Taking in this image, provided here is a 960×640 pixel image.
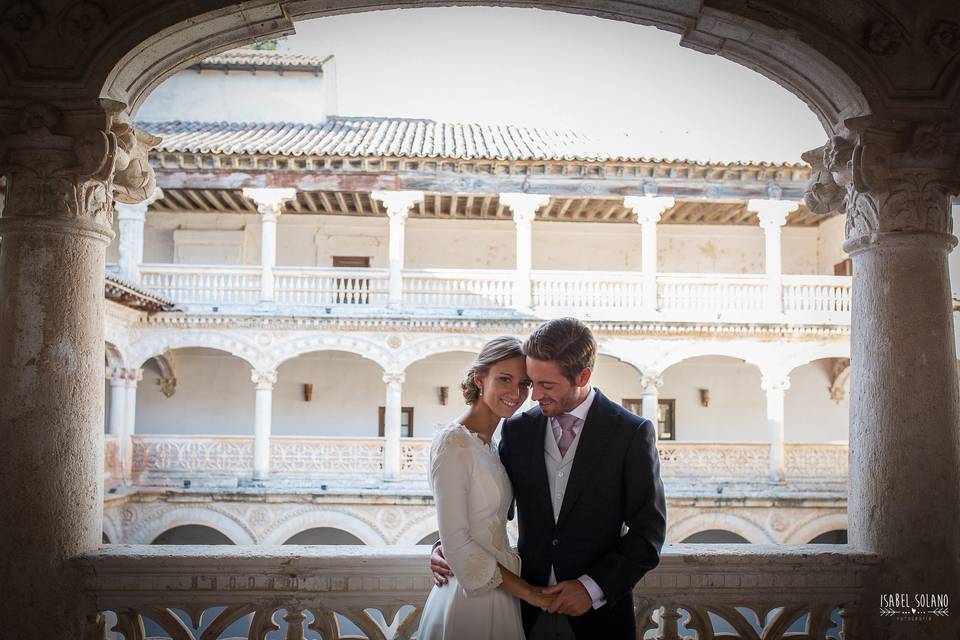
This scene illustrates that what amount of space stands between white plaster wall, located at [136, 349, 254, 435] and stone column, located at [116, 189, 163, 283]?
354 centimetres

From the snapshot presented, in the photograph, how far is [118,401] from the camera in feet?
55.0

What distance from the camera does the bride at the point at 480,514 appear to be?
2.68m

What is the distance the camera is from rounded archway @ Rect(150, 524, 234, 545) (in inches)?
706

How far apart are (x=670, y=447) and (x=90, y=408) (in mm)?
14564

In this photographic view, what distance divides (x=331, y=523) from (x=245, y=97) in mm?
12975

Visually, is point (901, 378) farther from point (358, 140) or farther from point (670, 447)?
point (358, 140)

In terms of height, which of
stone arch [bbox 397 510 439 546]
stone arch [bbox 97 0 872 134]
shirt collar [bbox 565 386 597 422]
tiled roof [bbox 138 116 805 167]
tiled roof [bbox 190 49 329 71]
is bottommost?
stone arch [bbox 397 510 439 546]

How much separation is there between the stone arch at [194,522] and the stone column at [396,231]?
16.2 ft

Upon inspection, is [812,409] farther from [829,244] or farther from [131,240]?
[131,240]

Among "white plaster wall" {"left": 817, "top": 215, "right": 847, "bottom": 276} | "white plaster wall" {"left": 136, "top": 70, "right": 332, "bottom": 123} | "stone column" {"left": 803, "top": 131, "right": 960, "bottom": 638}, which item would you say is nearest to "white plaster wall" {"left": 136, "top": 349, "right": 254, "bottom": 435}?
"white plaster wall" {"left": 136, "top": 70, "right": 332, "bottom": 123}

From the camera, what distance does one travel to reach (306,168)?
17.2 meters

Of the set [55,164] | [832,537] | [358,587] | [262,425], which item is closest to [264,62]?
[262,425]

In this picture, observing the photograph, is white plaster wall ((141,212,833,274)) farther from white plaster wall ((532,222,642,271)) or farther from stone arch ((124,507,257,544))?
stone arch ((124,507,257,544))

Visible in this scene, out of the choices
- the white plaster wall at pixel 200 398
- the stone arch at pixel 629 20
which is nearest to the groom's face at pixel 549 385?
the stone arch at pixel 629 20
